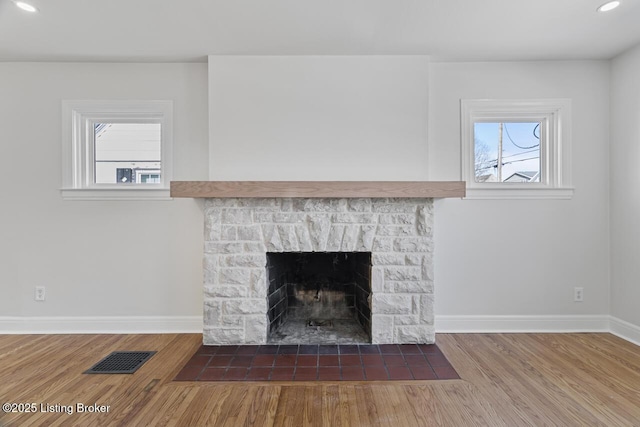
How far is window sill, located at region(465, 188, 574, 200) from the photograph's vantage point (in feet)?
9.81

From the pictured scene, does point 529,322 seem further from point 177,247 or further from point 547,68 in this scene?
point 177,247

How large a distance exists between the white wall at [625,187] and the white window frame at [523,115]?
36cm

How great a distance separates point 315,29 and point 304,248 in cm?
160

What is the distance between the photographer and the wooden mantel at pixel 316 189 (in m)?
2.50

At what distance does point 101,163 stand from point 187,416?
2.41 metres

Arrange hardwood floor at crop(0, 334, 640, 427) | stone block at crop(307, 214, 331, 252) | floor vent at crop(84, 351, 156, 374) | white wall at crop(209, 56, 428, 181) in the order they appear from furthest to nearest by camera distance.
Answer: white wall at crop(209, 56, 428, 181)
stone block at crop(307, 214, 331, 252)
floor vent at crop(84, 351, 156, 374)
hardwood floor at crop(0, 334, 640, 427)

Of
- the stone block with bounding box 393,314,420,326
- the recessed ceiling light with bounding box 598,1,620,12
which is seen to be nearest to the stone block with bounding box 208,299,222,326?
the stone block with bounding box 393,314,420,326

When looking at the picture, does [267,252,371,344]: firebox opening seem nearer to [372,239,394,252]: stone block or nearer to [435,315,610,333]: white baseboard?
[372,239,394,252]: stone block

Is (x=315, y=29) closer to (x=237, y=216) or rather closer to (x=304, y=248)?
(x=237, y=216)

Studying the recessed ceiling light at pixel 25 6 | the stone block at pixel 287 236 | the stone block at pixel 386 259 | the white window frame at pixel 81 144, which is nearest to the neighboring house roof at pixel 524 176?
the stone block at pixel 386 259

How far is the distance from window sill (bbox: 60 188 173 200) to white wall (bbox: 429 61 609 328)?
7.91ft

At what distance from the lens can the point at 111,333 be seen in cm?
299

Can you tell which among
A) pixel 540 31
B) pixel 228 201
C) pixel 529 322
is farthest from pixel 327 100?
pixel 529 322

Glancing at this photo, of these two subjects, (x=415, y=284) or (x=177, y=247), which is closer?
(x=415, y=284)
